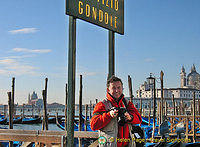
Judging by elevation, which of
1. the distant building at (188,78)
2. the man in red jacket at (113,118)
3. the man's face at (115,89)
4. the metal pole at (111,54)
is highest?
the distant building at (188,78)

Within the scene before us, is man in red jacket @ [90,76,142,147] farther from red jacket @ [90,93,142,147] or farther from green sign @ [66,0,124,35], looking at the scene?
green sign @ [66,0,124,35]

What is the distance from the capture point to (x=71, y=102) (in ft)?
9.44

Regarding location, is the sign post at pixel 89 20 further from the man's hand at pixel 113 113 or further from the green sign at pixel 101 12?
the man's hand at pixel 113 113

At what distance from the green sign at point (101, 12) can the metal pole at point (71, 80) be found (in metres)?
0.12

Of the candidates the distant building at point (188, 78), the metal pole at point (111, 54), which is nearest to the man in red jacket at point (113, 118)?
the metal pole at point (111, 54)

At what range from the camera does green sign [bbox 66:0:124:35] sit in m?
3.01

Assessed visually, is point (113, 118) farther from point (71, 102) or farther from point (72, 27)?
point (72, 27)

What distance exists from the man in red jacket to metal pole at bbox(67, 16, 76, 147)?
0.44m

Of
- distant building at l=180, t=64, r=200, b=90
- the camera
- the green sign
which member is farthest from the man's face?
distant building at l=180, t=64, r=200, b=90

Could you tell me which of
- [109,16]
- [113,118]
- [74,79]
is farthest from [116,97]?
[109,16]

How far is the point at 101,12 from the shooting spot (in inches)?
132

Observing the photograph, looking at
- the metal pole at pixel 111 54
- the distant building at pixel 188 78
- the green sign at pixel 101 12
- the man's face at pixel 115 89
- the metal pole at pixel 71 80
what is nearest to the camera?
the man's face at pixel 115 89

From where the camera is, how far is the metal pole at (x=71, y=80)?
287 centimetres

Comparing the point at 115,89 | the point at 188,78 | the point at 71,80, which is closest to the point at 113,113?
the point at 115,89
